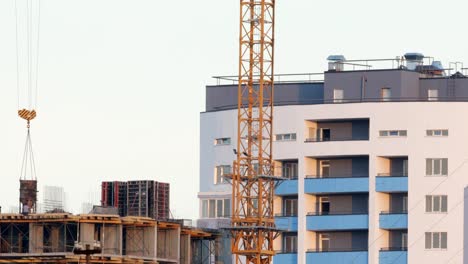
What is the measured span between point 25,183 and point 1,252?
7.63 m

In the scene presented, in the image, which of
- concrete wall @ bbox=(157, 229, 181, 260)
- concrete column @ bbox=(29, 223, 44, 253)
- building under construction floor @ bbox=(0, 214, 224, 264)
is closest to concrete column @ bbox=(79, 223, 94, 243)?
building under construction floor @ bbox=(0, 214, 224, 264)

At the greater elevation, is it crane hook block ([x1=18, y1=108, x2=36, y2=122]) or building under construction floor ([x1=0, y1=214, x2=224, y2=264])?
crane hook block ([x1=18, y1=108, x2=36, y2=122])

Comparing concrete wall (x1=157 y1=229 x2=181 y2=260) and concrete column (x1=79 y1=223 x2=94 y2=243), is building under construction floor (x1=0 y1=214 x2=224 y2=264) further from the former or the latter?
concrete wall (x1=157 y1=229 x2=181 y2=260)

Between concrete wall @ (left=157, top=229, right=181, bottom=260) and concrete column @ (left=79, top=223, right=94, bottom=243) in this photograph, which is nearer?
concrete column @ (left=79, top=223, right=94, bottom=243)

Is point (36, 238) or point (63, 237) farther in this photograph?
point (36, 238)

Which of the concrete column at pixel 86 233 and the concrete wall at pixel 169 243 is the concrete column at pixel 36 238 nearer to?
the concrete column at pixel 86 233

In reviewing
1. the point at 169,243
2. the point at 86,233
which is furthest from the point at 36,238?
the point at 169,243

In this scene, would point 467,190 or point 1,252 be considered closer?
point 467,190

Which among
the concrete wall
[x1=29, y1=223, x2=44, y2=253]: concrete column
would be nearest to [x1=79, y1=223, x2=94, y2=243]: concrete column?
[x1=29, y1=223, x2=44, y2=253]: concrete column

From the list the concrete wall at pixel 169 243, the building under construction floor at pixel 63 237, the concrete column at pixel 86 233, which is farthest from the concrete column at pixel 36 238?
the concrete wall at pixel 169 243

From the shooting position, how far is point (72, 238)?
187m

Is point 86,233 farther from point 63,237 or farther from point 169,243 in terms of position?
point 169,243

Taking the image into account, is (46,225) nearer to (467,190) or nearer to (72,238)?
(72,238)

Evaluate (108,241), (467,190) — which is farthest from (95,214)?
(467,190)
